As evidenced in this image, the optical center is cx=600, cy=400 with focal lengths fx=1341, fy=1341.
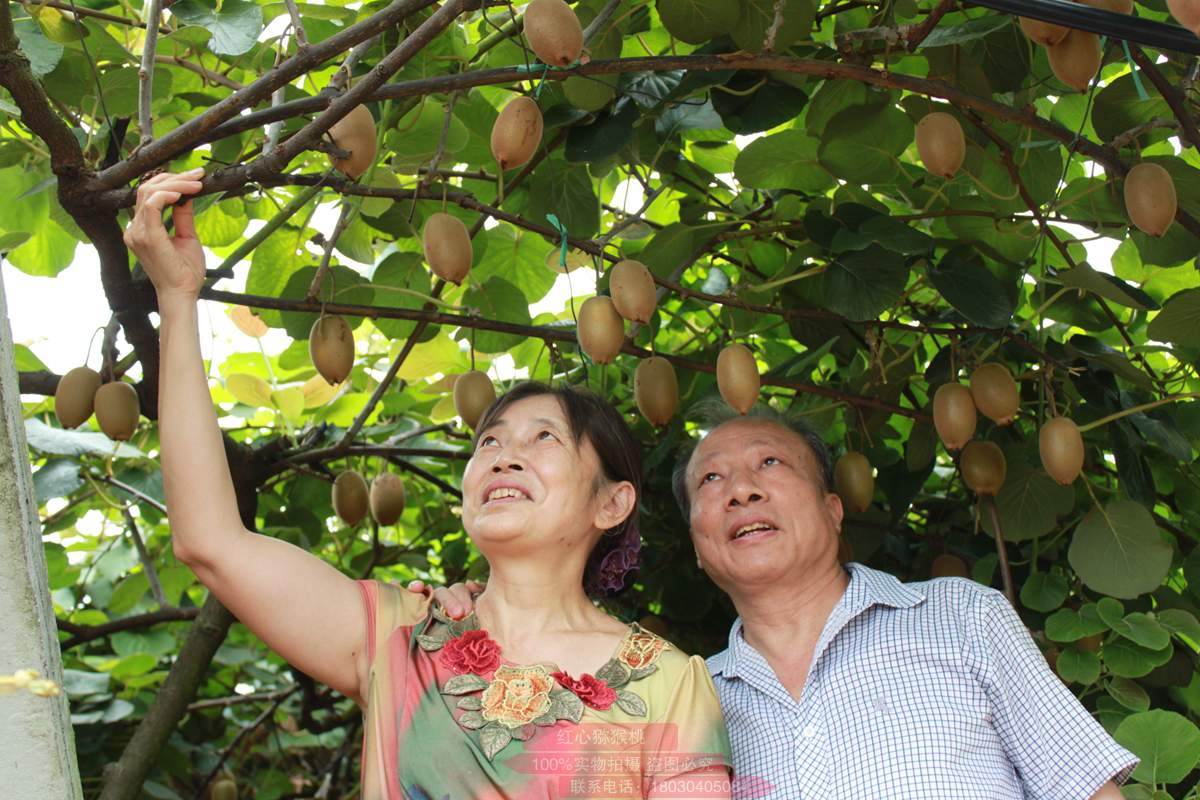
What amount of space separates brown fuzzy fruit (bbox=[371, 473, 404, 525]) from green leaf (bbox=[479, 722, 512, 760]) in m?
0.99

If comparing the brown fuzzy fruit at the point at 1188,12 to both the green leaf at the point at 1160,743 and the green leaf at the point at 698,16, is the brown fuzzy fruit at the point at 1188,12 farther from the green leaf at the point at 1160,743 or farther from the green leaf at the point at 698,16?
the green leaf at the point at 1160,743

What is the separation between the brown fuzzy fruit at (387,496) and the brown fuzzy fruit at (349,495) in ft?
0.11

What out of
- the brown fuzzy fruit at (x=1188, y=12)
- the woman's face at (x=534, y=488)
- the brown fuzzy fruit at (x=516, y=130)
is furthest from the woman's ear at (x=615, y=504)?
the brown fuzzy fruit at (x=1188, y=12)

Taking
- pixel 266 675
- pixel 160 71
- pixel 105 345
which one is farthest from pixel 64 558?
pixel 160 71

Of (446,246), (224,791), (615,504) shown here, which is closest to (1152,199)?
(615,504)

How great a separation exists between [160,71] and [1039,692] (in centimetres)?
137

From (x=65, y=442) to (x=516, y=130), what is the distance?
38.2 inches

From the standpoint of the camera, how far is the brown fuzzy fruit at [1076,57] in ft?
4.64

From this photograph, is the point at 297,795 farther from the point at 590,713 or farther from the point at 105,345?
the point at 590,713

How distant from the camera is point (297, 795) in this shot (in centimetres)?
288

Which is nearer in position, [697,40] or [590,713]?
[590,713]

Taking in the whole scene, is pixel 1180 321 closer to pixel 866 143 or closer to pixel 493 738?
pixel 866 143

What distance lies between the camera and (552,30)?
140 cm

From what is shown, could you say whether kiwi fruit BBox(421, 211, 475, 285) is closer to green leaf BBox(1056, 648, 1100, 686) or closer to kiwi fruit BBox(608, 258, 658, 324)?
kiwi fruit BBox(608, 258, 658, 324)
